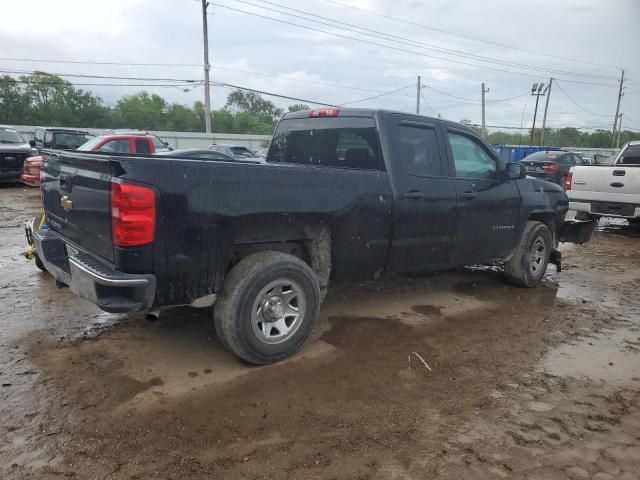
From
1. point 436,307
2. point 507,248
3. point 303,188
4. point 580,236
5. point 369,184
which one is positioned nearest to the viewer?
point 303,188

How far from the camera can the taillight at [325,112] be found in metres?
4.77

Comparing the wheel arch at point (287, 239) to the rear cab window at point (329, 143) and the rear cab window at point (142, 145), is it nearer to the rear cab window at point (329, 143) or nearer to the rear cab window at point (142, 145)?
the rear cab window at point (329, 143)

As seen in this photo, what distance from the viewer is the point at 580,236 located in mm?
6750

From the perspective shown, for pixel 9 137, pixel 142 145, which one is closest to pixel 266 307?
pixel 142 145

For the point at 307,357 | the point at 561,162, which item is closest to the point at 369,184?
the point at 307,357

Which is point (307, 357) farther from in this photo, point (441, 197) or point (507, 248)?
point (507, 248)

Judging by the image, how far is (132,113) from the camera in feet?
202

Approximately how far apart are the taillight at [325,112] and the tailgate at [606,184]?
6.97 meters

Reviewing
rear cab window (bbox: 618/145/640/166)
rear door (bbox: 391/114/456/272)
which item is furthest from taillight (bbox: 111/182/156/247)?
rear cab window (bbox: 618/145/640/166)

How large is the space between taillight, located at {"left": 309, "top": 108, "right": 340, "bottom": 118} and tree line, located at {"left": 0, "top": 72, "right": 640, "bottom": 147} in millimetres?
42646

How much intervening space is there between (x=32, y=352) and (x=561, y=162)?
20.5 meters

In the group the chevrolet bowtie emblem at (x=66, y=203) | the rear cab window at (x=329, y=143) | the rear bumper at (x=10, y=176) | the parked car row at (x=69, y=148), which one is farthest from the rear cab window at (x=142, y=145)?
the chevrolet bowtie emblem at (x=66, y=203)

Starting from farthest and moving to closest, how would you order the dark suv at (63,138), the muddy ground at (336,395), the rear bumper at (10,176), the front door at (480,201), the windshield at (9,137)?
1. the dark suv at (63,138)
2. the windshield at (9,137)
3. the rear bumper at (10,176)
4. the front door at (480,201)
5. the muddy ground at (336,395)

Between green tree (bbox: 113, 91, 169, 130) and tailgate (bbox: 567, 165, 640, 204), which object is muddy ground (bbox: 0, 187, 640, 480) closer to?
tailgate (bbox: 567, 165, 640, 204)
